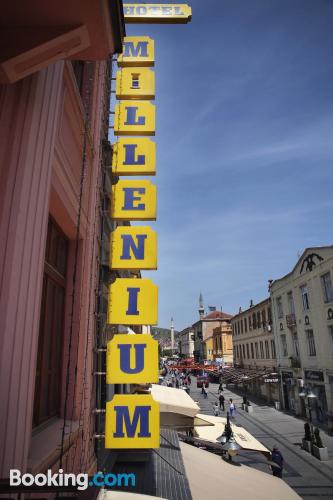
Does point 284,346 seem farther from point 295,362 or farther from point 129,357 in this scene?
point 129,357

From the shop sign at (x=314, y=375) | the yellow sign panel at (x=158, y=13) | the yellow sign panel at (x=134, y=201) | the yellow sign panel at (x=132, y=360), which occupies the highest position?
the yellow sign panel at (x=158, y=13)

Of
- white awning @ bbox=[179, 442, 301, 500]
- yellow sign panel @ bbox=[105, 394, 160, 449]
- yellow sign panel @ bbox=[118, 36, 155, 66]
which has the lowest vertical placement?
white awning @ bbox=[179, 442, 301, 500]

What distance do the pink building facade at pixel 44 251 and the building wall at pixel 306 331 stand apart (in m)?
20.4

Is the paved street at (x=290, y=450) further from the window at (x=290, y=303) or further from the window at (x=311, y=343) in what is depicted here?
the window at (x=290, y=303)

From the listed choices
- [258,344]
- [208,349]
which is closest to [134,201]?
[258,344]

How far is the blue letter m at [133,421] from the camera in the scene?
20.0 feet

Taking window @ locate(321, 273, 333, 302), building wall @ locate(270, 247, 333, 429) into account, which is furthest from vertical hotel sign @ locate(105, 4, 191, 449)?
window @ locate(321, 273, 333, 302)

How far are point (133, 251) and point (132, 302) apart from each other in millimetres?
1078

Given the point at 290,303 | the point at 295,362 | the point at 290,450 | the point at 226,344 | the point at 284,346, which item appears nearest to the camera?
the point at 290,450

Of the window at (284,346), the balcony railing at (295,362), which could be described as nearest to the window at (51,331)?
the balcony railing at (295,362)

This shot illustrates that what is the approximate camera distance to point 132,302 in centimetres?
659

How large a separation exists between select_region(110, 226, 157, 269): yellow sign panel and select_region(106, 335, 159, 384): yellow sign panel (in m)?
1.44

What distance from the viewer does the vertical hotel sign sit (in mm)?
6168

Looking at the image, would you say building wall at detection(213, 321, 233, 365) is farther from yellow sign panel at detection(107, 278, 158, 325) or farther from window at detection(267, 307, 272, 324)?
yellow sign panel at detection(107, 278, 158, 325)
